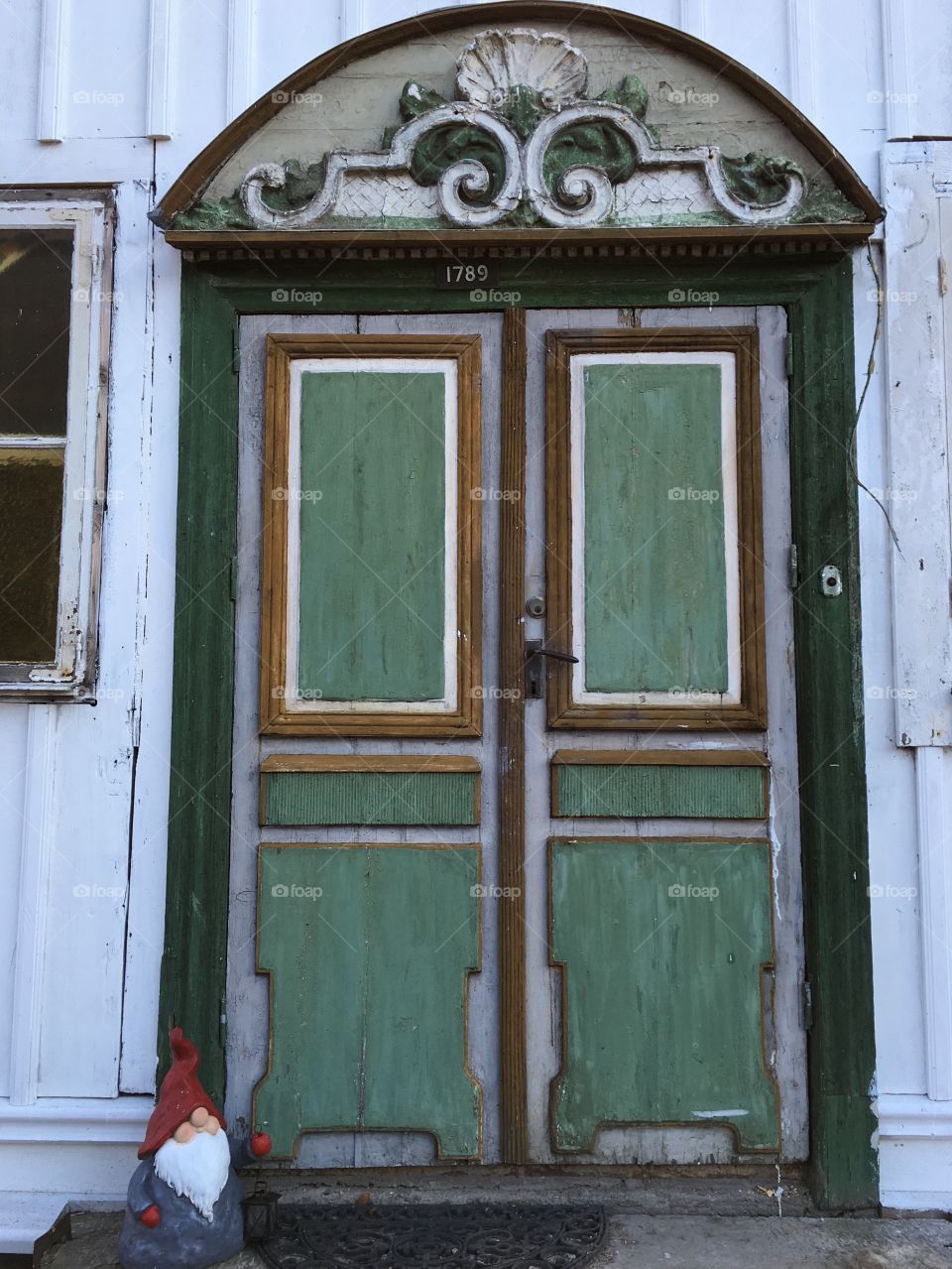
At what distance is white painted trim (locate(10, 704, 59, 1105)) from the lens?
10.5ft

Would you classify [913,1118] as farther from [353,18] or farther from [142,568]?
[353,18]

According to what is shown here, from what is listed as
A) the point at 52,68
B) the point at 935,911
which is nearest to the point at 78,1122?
the point at 935,911

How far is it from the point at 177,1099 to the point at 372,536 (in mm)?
1640

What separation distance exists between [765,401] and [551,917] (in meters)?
1.69

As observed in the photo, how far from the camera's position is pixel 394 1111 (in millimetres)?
3176

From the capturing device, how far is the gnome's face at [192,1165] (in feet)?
8.86

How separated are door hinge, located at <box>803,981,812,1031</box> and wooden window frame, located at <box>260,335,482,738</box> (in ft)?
3.98

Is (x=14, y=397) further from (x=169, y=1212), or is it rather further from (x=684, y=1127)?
(x=684, y=1127)

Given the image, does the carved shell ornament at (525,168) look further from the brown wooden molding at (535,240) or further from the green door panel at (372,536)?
the green door panel at (372,536)

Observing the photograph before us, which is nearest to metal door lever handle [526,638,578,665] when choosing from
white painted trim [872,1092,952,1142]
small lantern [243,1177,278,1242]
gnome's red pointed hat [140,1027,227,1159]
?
gnome's red pointed hat [140,1027,227,1159]

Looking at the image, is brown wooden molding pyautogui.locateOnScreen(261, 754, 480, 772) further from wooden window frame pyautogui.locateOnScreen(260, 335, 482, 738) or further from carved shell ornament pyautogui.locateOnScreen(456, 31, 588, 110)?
carved shell ornament pyautogui.locateOnScreen(456, 31, 588, 110)

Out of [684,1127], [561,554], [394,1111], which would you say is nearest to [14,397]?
[561,554]

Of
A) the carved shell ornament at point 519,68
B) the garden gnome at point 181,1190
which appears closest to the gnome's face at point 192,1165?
the garden gnome at point 181,1190

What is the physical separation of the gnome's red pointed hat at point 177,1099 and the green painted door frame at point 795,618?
15.3 inches
